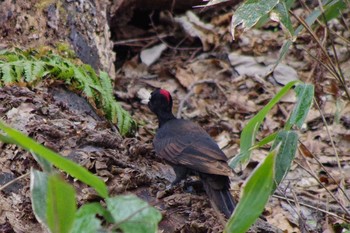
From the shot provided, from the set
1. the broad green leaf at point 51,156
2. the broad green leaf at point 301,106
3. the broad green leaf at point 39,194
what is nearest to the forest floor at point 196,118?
the broad green leaf at point 301,106

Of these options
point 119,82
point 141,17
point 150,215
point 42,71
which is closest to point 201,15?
point 141,17

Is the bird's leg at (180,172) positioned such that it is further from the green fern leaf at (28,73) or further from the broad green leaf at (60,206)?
the broad green leaf at (60,206)

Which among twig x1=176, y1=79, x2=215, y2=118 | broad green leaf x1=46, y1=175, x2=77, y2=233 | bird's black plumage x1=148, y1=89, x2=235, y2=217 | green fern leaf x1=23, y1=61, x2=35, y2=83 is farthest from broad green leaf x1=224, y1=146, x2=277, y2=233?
twig x1=176, y1=79, x2=215, y2=118

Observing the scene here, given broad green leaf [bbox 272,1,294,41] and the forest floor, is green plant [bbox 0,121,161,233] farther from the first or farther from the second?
broad green leaf [bbox 272,1,294,41]

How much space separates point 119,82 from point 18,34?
1914 millimetres

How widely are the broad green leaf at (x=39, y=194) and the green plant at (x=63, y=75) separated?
7.48 feet

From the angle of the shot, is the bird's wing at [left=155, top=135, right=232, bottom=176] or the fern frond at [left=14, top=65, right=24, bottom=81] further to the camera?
the fern frond at [left=14, top=65, right=24, bottom=81]

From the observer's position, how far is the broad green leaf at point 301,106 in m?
3.13

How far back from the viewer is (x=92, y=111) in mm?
4750

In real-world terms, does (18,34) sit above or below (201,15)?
above

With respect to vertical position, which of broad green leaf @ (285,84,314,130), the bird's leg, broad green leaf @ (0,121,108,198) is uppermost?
broad green leaf @ (0,121,108,198)

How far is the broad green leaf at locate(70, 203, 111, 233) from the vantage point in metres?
2.17

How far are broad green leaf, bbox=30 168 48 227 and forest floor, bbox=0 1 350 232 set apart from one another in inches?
42.7

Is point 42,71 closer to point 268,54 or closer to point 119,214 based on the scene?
point 119,214
